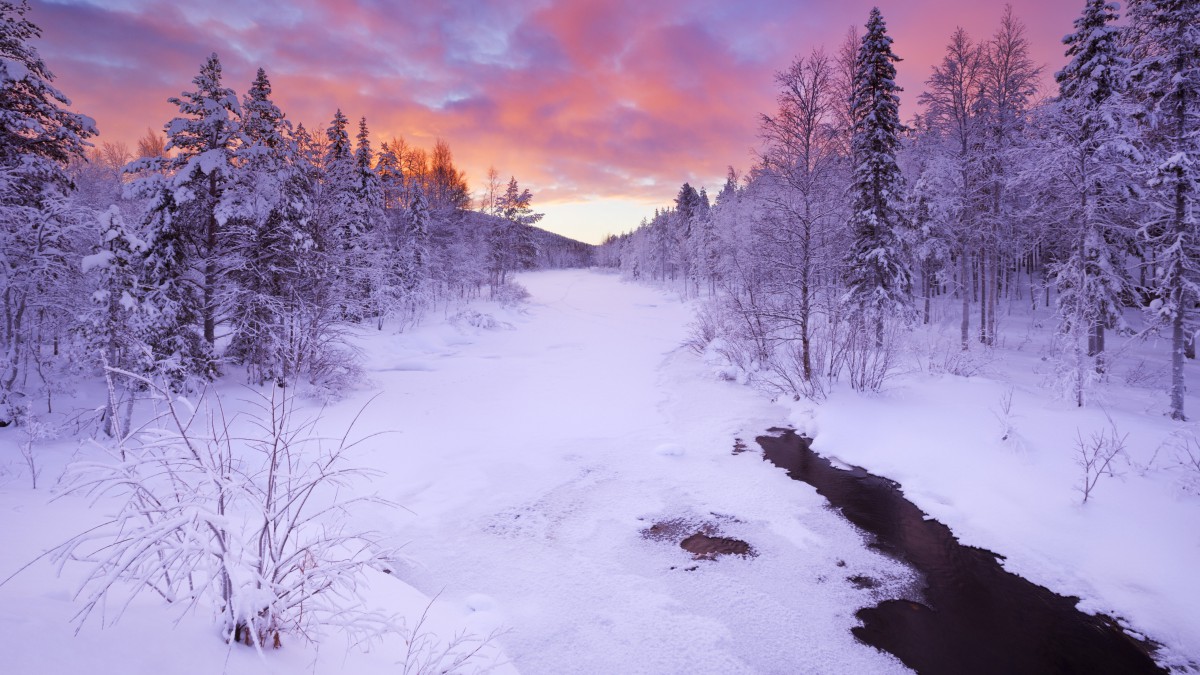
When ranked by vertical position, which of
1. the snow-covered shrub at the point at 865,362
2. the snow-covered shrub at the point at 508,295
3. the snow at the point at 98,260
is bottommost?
the snow-covered shrub at the point at 865,362

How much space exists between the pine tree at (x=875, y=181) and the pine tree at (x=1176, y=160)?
6979 millimetres

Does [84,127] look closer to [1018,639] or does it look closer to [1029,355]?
[1018,639]

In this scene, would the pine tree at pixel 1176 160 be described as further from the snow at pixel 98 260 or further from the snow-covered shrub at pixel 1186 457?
the snow at pixel 98 260

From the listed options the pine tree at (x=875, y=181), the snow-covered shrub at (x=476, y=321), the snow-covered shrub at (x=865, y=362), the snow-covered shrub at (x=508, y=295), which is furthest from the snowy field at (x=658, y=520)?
the snow-covered shrub at (x=508, y=295)

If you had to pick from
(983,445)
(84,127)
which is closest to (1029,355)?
(983,445)

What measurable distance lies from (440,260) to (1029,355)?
33.7m

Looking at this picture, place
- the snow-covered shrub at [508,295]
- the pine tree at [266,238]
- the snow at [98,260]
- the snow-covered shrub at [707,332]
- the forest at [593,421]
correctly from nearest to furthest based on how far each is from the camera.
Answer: the forest at [593,421]
the snow at [98,260]
the pine tree at [266,238]
the snow-covered shrub at [707,332]
the snow-covered shrub at [508,295]

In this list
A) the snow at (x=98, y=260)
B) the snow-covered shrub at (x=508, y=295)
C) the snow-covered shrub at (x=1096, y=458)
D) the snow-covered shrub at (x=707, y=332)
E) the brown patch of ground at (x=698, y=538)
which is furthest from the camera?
the snow-covered shrub at (x=508, y=295)

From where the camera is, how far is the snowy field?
3182 millimetres

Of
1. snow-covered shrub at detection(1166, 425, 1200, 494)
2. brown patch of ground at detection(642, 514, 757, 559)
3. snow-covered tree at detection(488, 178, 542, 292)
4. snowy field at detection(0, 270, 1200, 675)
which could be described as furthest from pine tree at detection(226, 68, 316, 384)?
snow-covered tree at detection(488, 178, 542, 292)

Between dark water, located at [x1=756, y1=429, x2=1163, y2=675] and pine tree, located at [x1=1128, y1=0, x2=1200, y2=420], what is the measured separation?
995 centimetres

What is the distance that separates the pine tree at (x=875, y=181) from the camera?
59.9 ft

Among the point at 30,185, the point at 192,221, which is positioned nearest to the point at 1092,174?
the point at 192,221

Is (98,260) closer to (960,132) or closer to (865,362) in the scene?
(865,362)
